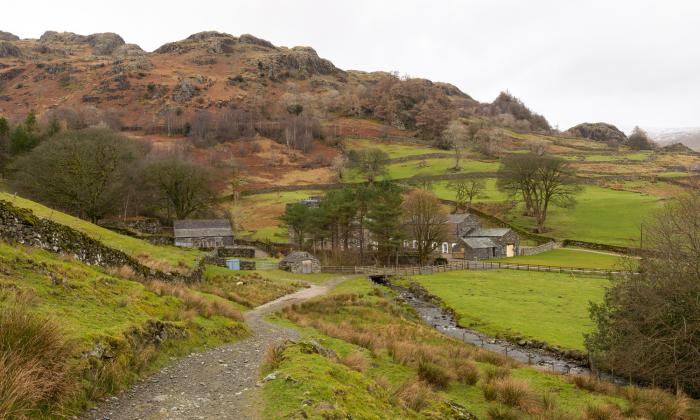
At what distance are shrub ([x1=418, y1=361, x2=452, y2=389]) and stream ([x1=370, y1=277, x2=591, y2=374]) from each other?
10.1 metres

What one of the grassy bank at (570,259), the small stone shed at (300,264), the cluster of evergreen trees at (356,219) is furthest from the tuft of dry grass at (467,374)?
the grassy bank at (570,259)

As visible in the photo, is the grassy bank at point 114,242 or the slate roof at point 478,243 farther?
the slate roof at point 478,243

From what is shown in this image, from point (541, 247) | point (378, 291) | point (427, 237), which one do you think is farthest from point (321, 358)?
Answer: point (541, 247)

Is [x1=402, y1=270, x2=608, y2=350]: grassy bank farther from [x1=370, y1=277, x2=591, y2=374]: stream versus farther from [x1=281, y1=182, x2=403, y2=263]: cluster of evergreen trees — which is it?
[x1=281, y1=182, x2=403, y2=263]: cluster of evergreen trees

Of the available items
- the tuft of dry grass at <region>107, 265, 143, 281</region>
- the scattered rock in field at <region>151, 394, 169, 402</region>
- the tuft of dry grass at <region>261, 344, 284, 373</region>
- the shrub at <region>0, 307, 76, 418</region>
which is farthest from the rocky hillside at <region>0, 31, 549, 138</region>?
the shrub at <region>0, 307, 76, 418</region>

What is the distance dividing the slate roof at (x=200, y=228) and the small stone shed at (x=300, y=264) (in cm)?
1924

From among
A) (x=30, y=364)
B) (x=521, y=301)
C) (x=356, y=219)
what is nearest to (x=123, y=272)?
(x=30, y=364)

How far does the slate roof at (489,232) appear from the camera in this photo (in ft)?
243

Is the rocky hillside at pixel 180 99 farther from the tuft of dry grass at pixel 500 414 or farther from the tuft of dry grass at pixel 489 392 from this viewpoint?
the tuft of dry grass at pixel 500 414

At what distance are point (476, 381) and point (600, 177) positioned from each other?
10825 cm

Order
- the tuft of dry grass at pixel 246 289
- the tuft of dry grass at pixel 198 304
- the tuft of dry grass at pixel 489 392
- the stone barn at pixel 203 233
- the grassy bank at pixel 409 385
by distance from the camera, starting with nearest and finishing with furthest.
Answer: the grassy bank at pixel 409 385, the tuft of dry grass at pixel 489 392, the tuft of dry grass at pixel 198 304, the tuft of dry grass at pixel 246 289, the stone barn at pixel 203 233

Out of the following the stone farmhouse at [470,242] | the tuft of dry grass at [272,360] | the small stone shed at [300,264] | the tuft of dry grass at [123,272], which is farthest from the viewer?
the stone farmhouse at [470,242]

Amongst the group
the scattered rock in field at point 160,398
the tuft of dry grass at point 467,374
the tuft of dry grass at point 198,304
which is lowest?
the tuft of dry grass at point 467,374

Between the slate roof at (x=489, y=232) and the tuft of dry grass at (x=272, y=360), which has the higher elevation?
the tuft of dry grass at (x=272, y=360)
